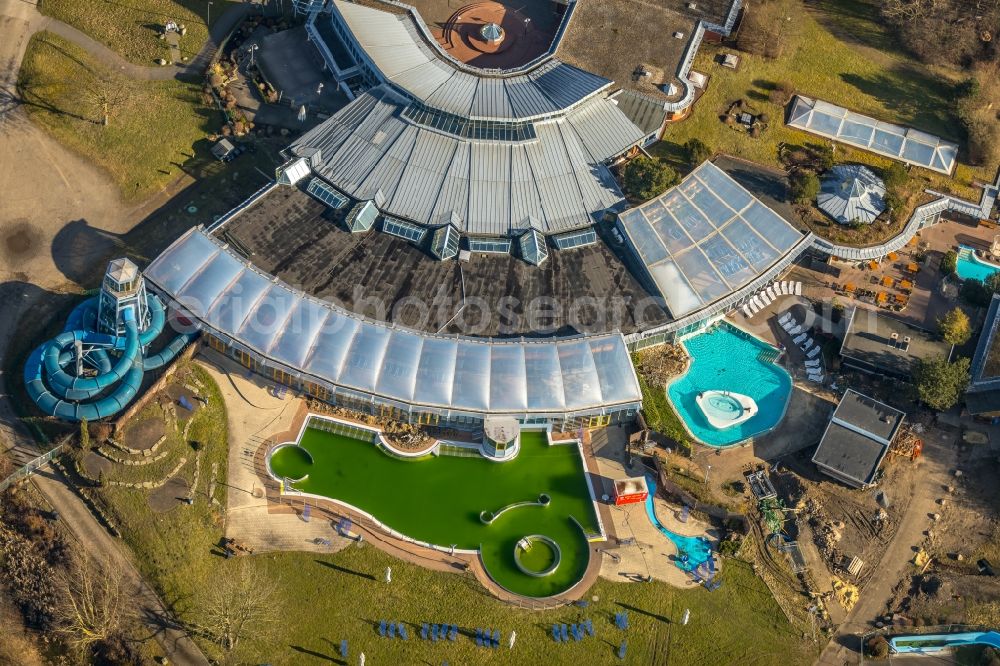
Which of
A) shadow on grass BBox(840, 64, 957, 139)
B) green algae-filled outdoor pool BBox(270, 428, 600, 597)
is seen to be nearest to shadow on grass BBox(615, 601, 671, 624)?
green algae-filled outdoor pool BBox(270, 428, 600, 597)

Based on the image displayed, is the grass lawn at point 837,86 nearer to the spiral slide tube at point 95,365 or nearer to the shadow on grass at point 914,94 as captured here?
the shadow on grass at point 914,94

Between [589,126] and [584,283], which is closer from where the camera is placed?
[584,283]

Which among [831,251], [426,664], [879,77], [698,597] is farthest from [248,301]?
[879,77]

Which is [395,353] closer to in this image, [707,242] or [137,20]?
[707,242]

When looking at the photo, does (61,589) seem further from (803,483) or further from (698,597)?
(803,483)

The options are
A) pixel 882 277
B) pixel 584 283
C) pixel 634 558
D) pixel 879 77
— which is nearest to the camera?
pixel 634 558

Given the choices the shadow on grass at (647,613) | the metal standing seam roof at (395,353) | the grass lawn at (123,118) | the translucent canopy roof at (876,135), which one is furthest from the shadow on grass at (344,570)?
the translucent canopy roof at (876,135)

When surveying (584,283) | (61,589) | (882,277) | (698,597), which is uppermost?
(882,277)

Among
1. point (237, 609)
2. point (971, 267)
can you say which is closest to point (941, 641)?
point (971, 267)

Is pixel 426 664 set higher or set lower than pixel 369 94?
lower

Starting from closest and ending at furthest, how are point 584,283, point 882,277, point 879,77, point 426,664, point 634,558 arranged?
point 426,664
point 634,558
point 584,283
point 882,277
point 879,77
